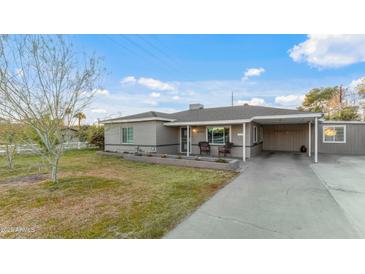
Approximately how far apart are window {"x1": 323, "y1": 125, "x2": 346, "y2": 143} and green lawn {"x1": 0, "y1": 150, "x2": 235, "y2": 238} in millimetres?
10639

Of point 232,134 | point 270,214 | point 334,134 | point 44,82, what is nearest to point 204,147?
point 232,134

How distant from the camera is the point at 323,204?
403 cm

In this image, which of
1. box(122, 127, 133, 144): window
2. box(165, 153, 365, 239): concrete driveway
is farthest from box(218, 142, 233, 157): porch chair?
box(122, 127, 133, 144): window

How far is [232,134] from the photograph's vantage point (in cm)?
1107

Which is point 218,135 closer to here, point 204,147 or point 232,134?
point 232,134

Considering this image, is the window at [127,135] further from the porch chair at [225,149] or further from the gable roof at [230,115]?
the porch chair at [225,149]

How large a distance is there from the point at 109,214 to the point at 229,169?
535 cm

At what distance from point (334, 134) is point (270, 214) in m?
13.2

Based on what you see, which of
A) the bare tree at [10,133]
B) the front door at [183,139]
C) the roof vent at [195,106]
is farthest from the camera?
the roof vent at [195,106]

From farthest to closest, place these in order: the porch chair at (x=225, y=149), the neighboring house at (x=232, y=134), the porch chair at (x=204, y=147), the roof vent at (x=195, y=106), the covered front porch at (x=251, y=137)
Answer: the roof vent at (x=195, y=106) → the porch chair at (x=204, y=147) → the neighboring house at (x=232, y=134) → the porch chair at (x=225, y=149) → the covered front porch at (x=251, y=137)

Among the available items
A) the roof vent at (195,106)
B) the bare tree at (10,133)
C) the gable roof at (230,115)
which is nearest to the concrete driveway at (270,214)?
the gable roof at (230,115)

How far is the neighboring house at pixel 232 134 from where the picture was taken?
11.0 meters

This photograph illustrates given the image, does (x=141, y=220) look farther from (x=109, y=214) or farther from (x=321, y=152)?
(x=321, y=152)
